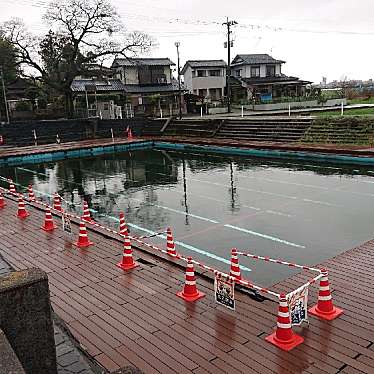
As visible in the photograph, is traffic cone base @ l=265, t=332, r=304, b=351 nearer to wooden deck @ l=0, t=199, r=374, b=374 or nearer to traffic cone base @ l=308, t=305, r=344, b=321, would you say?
wooden deck @ l=0, t=199, r=374, b=374

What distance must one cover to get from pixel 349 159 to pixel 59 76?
24841mm

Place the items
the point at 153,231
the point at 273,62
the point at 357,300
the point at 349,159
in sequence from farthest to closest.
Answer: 1. the point at 273,62
2. the point at 349,159
3. the point at 153,231
4. the point at 357,300

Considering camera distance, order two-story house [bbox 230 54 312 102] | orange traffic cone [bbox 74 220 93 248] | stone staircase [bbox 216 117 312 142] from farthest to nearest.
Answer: two-story house [bbox 230 54 312 102] < stone staircase [bbox 216 117 312 142] < orange traffic cone [bbox 74 220 93 248]

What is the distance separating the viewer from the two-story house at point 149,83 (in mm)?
40781

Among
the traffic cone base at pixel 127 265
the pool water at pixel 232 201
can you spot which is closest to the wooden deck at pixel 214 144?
the pool water at pixel 232 201

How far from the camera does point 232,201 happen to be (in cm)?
1298

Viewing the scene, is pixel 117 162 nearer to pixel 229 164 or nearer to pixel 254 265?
pixel 229 164

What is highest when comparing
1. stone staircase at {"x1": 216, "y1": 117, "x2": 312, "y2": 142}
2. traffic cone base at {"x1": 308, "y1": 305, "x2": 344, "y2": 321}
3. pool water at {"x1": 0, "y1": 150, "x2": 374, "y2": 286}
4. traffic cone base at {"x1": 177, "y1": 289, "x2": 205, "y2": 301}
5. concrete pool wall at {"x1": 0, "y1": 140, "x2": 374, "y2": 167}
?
stone staircase at {"x1": 216, "y1": 117, "x2": 312, "y2": 142}

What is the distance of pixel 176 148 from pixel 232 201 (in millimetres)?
14323

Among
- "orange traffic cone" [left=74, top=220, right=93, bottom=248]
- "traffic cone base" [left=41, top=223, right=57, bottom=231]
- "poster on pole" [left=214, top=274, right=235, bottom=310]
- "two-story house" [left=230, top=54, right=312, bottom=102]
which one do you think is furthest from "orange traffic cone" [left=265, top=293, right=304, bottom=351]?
"two-story house" [left=230, top=54, right=312, bottom=102]

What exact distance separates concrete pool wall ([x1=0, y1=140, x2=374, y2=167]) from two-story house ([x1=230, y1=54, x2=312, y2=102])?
22482mm

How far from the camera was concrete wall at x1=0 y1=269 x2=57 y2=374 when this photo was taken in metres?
2.97

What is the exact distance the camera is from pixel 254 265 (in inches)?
311

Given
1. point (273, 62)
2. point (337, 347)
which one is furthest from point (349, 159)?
point (273, 62)
